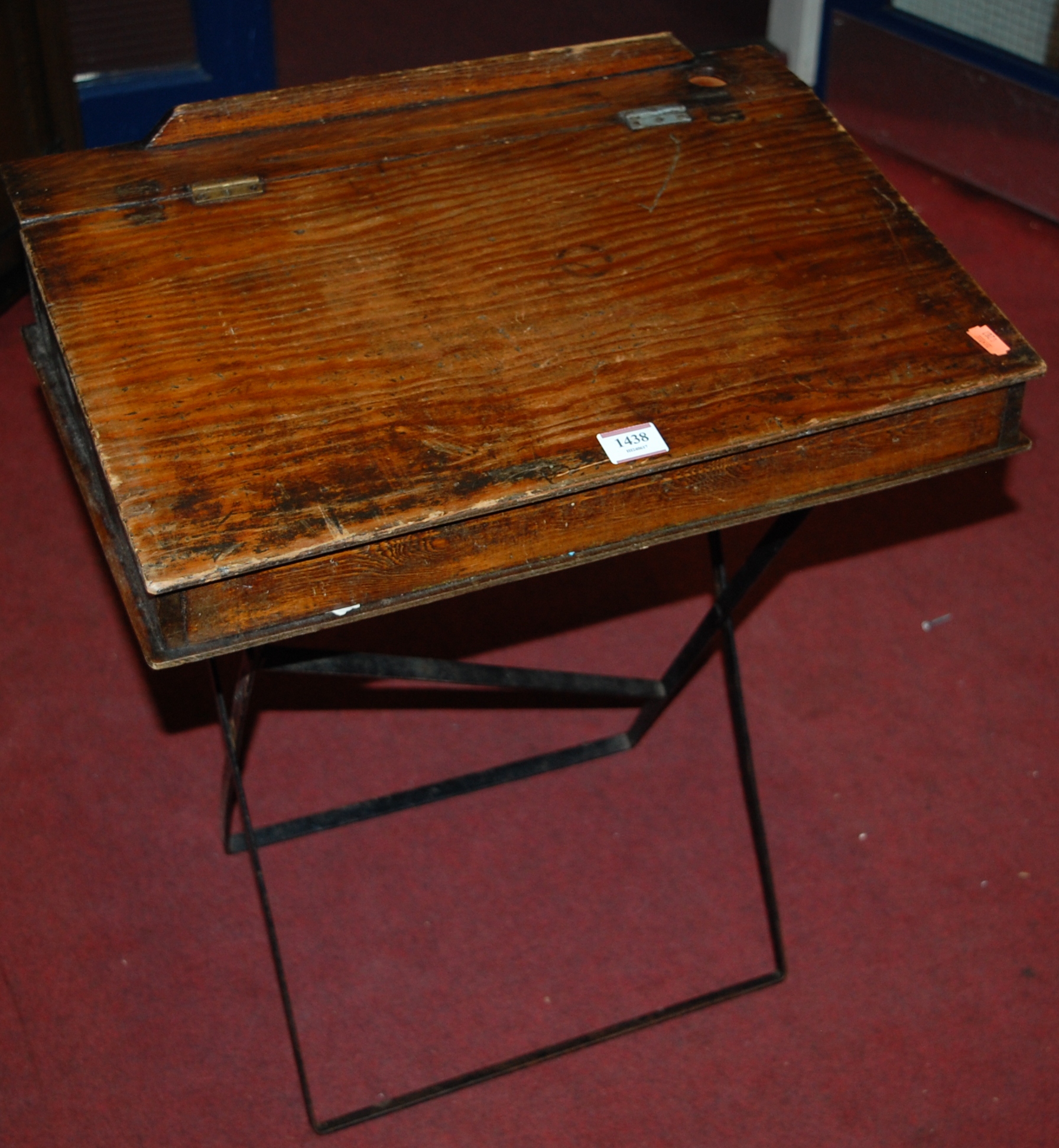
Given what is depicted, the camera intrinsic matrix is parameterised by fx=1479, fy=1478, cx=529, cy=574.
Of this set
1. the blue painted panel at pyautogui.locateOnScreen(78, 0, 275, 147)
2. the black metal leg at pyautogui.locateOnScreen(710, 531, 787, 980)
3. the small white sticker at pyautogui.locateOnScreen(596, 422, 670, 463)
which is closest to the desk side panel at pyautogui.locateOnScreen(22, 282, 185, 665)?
the small white sticker at pyautogui.locateOnScreen(596, 422, 670, 463)

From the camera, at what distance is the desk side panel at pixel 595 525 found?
1627 millimetres

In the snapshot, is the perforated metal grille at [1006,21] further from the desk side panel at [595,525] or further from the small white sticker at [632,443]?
the small white sticker at [632,443]

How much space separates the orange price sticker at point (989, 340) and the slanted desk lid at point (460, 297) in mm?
10

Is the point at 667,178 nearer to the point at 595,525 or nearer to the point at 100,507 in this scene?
the point at 595,525

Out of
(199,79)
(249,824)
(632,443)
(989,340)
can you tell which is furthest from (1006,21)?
(249,824)

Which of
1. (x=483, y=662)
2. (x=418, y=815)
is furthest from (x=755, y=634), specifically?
(x=418, y=815)

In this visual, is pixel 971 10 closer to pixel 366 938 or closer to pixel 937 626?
pixel 937 626

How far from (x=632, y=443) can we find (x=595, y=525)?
0.11m

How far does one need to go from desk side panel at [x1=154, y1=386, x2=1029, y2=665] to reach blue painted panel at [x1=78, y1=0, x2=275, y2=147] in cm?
254

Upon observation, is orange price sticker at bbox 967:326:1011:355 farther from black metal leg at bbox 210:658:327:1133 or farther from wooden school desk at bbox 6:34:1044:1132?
black metal leg at bbox 210:658:327:1133

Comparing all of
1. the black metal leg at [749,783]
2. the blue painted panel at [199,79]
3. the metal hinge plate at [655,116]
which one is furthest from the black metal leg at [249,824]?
the blue painted panel at [199,79]

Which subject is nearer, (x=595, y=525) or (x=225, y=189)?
(x=595, y=525)

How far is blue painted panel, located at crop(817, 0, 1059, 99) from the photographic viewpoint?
377 cm

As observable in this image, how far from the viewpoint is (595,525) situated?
1.73 m
